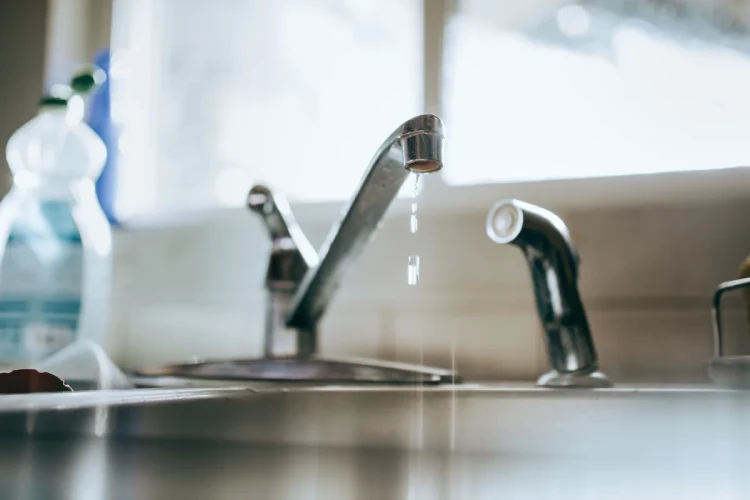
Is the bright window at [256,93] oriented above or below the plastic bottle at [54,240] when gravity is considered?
above

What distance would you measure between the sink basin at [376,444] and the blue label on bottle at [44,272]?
1.63ft

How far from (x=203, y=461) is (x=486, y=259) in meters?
0.60

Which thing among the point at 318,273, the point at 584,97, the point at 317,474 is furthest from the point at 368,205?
the point at 584,97

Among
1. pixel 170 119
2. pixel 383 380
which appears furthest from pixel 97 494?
pixel 170 119

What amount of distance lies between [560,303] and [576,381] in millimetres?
73

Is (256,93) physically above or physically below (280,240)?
above

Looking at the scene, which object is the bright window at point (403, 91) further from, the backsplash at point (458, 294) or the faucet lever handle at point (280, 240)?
the faucet lever handle at point (280, 240)

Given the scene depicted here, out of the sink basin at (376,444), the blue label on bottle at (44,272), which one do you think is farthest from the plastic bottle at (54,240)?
the sink basin at (376,444)

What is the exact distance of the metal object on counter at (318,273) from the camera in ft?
1.92

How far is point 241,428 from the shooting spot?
1.34ft

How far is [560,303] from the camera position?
677 millimetres

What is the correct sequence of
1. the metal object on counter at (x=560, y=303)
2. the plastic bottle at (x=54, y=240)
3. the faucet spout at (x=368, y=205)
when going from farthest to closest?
the plastic bottle at (x=54, y=240) → the metal object on counter at (x=560, y=303) → the faucet spout at (x=368, y=205)

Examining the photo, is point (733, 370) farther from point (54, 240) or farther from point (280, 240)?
point (54, 240)

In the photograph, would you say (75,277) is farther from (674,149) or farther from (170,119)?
(674,149)
